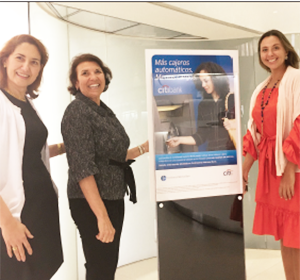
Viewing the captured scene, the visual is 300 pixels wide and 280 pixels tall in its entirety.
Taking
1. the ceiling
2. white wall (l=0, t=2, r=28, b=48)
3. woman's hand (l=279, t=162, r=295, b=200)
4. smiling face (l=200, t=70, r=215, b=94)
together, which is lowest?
woman's hand (l=279, t=162, r=295, b=200)

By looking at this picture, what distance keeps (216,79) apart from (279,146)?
0.62 metres

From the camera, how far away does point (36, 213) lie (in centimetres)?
212

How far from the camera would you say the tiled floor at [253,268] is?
8.50 feet

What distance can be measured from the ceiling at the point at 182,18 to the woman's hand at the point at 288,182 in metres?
1.30

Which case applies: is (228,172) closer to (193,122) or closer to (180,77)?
(193,122)

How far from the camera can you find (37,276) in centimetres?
214

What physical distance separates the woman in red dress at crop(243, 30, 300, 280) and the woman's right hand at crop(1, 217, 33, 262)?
1.57m

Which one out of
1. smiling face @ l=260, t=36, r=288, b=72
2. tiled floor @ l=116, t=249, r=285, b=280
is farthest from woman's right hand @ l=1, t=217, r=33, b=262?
smiling face @ l=260, t=36, r=288, b=72

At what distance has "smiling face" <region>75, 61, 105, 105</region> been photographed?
2205 mm

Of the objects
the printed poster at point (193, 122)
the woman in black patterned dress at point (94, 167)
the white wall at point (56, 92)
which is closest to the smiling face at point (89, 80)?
the woman in black patterned dress at point (94, 167)

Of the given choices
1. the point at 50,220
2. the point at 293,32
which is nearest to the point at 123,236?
the point at 50,220

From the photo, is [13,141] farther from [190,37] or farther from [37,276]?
[190,37]

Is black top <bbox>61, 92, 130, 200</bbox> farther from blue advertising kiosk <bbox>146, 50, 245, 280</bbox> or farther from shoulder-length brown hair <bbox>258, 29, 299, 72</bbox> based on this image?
shoulder-length brown hair <bbox>258, 29, 299, 72</bbox>

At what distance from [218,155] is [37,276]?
1412 mm
